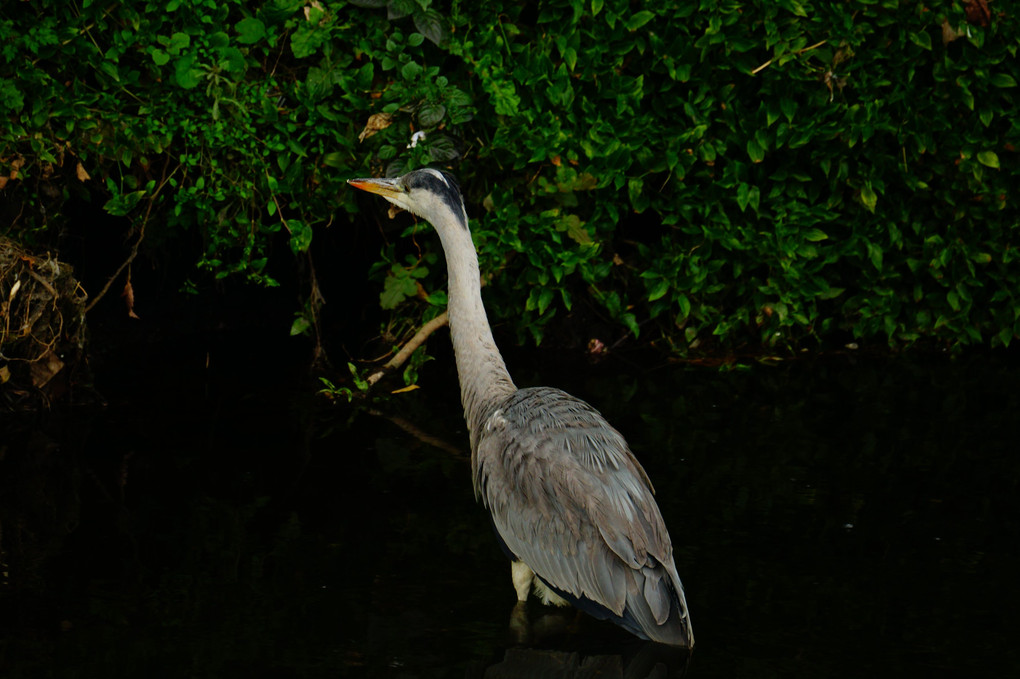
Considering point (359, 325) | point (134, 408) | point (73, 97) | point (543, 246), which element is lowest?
point (359, 325)

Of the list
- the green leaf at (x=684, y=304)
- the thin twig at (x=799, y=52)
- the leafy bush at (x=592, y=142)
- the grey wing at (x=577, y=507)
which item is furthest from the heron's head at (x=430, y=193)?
the thin twig at (x=799, y=52)

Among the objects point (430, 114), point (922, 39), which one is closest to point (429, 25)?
point (430, 114)

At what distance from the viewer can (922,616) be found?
162 inches

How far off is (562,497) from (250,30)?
316cm

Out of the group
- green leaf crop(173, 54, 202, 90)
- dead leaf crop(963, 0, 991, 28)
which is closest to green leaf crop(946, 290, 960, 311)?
dead leaf crop(963, 0, 991, 28)

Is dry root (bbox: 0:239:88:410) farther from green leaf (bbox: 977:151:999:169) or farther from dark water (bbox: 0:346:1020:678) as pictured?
green leaf (bbox: 977:151:999:169)

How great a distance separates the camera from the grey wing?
3.87m

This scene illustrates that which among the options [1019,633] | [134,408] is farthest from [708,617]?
[134,408]

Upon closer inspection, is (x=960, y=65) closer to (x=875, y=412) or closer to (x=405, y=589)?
(x=875, y=412)

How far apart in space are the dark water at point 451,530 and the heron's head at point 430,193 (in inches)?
50.2

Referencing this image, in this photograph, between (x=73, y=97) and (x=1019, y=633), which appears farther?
(x=73, y=97)

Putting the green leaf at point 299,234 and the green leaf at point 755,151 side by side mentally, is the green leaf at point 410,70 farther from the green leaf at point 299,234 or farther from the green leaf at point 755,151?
the green leaf at point 755,151

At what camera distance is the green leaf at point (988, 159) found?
6879mm

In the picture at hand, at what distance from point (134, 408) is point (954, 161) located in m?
4.98
